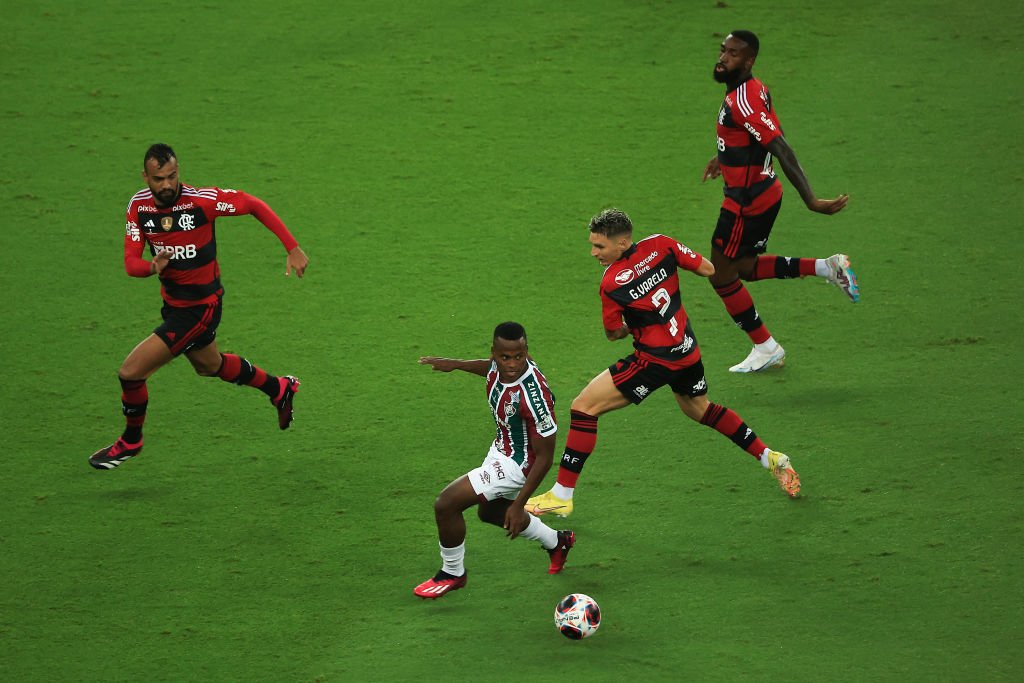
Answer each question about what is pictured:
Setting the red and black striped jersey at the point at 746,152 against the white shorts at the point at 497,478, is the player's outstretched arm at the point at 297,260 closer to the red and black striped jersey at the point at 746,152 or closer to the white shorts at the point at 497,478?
the white shorts at the point at 497,478

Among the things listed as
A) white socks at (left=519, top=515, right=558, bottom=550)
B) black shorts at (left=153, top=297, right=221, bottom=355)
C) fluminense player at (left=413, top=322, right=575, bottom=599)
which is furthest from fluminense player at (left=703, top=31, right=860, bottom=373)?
black shorts at (left=153, top=297, right=221, bottom=355)

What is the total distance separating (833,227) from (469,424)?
4.15m

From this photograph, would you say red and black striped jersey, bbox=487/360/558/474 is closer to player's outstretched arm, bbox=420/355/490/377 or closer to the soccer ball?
player's outstretched arm, bbox=420/355/490/377

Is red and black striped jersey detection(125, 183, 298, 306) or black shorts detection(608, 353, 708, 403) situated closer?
black shorts detection(608, 353, 708, 403)

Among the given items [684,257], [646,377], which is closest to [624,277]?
[684,257]

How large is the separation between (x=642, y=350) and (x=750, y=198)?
190 cm

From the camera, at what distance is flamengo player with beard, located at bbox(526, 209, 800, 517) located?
7359 mm

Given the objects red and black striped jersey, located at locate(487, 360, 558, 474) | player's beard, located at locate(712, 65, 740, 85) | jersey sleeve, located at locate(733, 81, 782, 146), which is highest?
player's beard, located at locate(712, 65, 740, 85)

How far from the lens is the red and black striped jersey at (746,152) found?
8680 mm

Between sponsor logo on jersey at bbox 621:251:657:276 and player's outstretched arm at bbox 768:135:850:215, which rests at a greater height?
player's outstretched arm at bbox 768:135:850:215

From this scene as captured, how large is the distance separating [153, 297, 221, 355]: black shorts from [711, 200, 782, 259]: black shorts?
11.4ft

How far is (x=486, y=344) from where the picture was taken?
376 inches

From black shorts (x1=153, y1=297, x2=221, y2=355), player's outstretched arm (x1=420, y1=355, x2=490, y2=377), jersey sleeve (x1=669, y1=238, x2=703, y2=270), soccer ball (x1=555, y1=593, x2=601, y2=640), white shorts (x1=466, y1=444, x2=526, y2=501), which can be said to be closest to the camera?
soccer ball (x1=555, y1=593, x2=601, y2=640)

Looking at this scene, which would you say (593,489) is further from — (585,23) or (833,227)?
(585,23)
